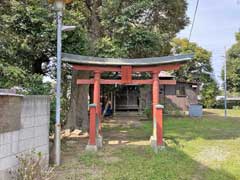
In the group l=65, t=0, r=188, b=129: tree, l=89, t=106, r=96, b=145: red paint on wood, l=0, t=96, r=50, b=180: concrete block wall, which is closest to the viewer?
l=0, t=96, r=50, b=180: concrete block wall

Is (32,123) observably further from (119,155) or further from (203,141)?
(203,141)

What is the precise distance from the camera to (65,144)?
8.52 meters

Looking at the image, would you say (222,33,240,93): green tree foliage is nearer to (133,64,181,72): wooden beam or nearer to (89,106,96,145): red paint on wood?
(133,64,181,72): wooden beam

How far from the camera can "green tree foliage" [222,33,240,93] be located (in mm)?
28219

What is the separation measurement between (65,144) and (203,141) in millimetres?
4432

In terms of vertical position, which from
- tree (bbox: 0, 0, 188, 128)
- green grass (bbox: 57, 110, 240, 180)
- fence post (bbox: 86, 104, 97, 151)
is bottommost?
green grass (bbox: 57, 110, 240, 180)

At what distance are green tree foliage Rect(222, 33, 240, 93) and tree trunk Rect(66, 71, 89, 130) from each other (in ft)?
70.8

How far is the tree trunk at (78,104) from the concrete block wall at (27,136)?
203 inches

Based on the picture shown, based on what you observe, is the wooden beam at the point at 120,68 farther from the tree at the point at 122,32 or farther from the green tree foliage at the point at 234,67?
the green tree foliage at the point at 234,67

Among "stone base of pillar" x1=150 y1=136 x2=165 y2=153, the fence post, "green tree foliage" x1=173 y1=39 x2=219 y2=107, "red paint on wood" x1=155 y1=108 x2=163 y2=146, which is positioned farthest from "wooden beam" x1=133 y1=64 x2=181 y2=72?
"green tree foliage" x1=173 y1=39 x2=219 y2=107

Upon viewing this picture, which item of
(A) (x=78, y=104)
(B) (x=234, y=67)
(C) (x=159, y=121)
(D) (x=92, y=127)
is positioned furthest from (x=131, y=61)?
(B) (x=234, y=67)

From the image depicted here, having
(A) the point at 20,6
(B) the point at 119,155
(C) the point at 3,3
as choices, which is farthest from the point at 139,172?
(C) the point at 3,3

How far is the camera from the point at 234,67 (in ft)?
92.6

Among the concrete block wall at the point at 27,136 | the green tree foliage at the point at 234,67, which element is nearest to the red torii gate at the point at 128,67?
the concrete block wall at the point at 27,136
